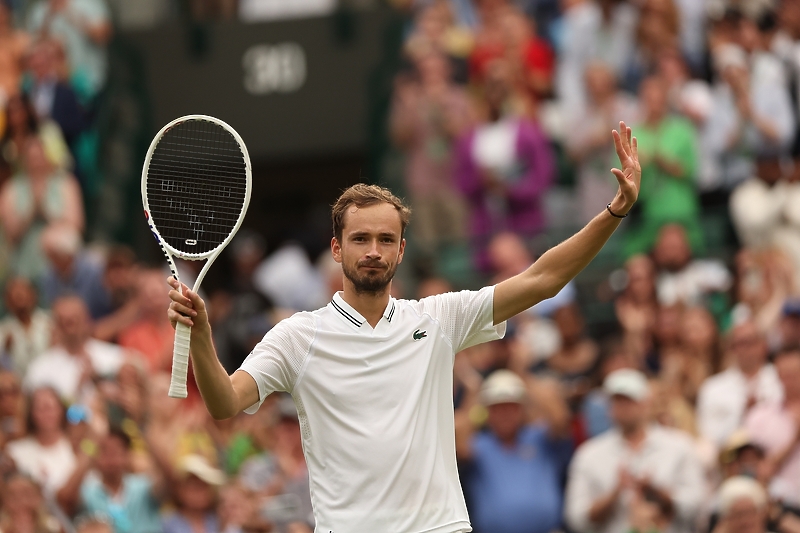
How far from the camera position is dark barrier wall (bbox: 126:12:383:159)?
1511 centimetres

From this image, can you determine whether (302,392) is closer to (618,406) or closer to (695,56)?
(618,406)

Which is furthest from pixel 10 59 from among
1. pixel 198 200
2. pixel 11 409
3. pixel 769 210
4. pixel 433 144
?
pixel 198 200

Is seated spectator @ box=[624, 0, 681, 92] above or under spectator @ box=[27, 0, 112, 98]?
under

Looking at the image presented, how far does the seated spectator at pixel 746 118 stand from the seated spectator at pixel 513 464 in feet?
10.6

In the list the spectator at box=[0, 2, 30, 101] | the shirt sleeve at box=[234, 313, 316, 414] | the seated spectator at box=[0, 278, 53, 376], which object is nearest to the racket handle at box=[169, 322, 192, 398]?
the shirt sleeve at box=[234, 313, 316, 414]

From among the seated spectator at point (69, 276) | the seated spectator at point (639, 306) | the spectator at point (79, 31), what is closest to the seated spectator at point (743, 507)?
the seated spectator at point (639, 306)

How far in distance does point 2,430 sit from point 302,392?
546 cm

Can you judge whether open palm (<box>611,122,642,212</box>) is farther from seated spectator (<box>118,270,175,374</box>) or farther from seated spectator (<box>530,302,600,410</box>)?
seated spectator (<box>118,270,175,374</box>)

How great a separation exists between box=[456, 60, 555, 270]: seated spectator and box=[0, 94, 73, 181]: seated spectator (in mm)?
3645

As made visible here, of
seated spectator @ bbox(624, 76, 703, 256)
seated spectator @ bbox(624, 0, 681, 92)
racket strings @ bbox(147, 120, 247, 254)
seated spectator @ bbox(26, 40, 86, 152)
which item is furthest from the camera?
seated spectator @ bbox(26, 40, 86, 152)

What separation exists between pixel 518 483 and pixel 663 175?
10.8 feet

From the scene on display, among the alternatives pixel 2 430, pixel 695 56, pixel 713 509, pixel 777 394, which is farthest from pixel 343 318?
pixel 695 56

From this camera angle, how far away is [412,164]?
490 inches

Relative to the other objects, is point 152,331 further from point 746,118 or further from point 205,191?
point 205,191
